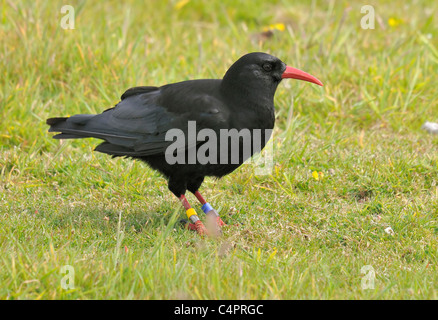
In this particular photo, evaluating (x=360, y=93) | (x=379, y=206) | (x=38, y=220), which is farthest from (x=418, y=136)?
(x=38, y=220)

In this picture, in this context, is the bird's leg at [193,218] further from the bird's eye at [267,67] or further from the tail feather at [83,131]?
the bird's eye at [267,67]

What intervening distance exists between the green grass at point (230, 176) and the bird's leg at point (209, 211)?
9 centimetres

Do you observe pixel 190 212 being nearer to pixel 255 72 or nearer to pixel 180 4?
pixel 255 72

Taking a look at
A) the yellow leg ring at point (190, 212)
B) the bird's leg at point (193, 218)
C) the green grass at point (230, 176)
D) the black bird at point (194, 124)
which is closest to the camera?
the green grass at point (230, 176)

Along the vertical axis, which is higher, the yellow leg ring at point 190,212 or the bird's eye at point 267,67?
the bird's eye at point 267,67

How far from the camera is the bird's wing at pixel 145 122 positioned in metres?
4.05

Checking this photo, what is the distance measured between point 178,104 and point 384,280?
5.58 ft

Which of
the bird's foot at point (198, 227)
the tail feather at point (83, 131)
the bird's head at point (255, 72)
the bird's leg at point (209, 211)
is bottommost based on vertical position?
the bird's foot at point (198, 227)

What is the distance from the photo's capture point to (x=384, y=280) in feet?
11.5

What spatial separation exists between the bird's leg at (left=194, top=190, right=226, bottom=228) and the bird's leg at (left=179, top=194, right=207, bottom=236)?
3.2 inches

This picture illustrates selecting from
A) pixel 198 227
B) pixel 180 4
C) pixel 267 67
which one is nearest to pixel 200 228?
pixel 198 227

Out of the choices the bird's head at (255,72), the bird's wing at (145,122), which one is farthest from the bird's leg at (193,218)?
the bird's head at (255,72)

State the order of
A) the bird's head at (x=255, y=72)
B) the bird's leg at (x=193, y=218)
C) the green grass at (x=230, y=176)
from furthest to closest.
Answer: the bird's leg at (x=193, y=218), the bird's head at (x=255, y=72), the green grass at (x=230, y=176)

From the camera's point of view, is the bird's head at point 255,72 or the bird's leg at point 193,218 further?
the bird's leg at point 193,218
